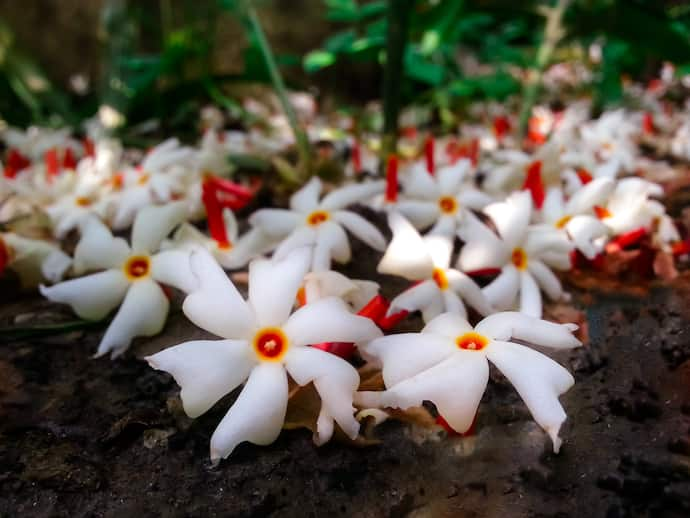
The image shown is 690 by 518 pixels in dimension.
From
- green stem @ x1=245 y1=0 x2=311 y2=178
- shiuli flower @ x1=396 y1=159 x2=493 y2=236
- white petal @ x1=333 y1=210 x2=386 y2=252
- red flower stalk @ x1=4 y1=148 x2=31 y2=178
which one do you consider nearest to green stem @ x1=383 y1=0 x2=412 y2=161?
green stem @ x1=245 y1=0 x2=311 y2=178

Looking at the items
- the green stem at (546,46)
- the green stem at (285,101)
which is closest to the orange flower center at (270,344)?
the green stem at (285,101)

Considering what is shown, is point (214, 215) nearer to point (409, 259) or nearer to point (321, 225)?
point (321, 225)

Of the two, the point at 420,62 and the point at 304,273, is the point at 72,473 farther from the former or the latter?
the point at 420,62

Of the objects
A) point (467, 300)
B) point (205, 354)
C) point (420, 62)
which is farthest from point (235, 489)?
point (420, 62)

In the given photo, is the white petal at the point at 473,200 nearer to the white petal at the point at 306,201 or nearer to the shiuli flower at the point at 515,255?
the shiuli flower at the point at 515,255

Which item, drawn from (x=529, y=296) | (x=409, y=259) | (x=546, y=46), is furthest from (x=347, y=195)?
(x=546, y=46)

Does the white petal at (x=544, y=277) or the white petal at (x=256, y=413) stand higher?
the white petal at (x=256, y=413)
